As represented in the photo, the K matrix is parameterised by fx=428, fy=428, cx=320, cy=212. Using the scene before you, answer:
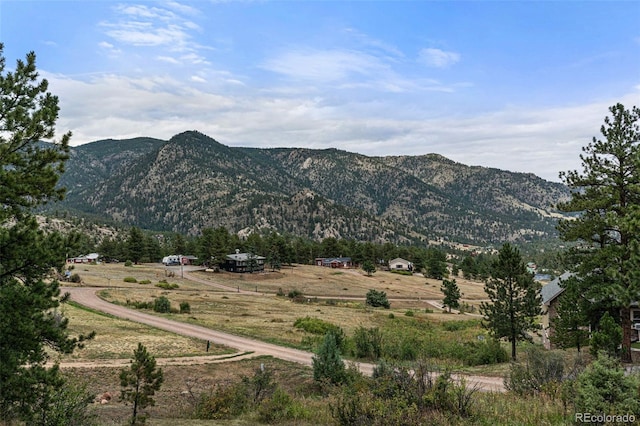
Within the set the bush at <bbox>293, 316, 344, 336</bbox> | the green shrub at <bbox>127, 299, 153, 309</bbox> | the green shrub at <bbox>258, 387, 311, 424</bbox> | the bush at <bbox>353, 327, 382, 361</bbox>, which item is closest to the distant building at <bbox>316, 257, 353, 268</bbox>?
the green shrub at <bbox>127, 299, 153, 309</bbox>

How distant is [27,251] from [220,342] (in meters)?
27.6

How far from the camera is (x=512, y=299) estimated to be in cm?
3041

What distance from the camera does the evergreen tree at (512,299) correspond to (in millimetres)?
29609

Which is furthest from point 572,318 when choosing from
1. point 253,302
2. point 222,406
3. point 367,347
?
point 253,302

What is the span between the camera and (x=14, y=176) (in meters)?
11.7

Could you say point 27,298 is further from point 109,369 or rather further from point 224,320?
point 224,320

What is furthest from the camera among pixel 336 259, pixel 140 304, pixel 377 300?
pixel 336 259

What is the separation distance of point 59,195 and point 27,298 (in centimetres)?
327

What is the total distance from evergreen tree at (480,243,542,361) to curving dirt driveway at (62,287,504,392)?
699cm

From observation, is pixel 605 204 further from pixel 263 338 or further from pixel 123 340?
pixel 123 340

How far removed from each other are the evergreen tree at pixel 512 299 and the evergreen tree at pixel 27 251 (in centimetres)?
2675

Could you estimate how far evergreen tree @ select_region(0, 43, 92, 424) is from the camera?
35.8 ft

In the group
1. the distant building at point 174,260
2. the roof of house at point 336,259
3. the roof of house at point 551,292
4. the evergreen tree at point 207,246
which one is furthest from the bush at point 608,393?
the roof of house at point 336,259

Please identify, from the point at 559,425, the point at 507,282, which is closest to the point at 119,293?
the point at 507,282
